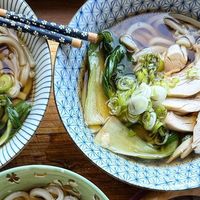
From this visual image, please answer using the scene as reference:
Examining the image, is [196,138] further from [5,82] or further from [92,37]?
[5,82]

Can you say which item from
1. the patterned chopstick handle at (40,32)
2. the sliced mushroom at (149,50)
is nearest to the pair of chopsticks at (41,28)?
the patterned chopstick handle at (40,32)

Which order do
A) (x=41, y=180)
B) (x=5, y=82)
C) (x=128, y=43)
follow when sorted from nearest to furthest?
1. (x=41, y=180)
2. (x=5, y=82)
3. (x=128, y=43)

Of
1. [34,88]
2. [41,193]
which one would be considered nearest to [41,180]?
[41,193]

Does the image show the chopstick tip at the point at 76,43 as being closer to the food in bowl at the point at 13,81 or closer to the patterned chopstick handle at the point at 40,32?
the patterned chopstick handle at the point at 40,32

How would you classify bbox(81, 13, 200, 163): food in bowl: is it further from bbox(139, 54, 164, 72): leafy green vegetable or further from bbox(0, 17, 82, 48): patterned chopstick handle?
bbox(0, 17, 82, 48): patterned chopstick handle

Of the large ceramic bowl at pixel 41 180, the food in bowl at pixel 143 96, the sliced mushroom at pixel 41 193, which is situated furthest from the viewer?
the food in bowl at pixel 143 96

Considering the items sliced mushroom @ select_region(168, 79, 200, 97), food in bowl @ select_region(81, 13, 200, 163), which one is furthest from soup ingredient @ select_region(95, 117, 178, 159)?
sliced mushroom @ select_region(168, 79, 200, 97)
